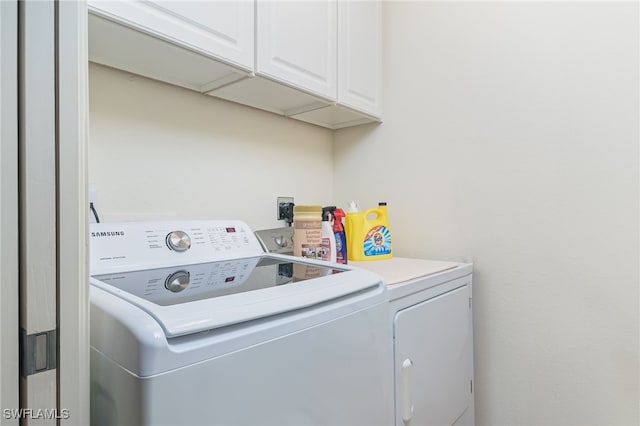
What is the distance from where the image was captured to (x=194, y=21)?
3.88 ft

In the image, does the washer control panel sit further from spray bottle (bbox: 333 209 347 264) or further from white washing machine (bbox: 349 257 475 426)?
white washing machine (bbox: 349 257 475 426)

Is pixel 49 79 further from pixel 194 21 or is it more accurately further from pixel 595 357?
pixel 595 357

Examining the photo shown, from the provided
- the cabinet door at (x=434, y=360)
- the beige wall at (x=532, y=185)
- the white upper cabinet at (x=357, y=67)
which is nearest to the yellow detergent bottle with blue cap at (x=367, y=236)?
the beige wall at (x=532, y=185)

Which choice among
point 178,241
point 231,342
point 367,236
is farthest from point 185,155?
point 231,342

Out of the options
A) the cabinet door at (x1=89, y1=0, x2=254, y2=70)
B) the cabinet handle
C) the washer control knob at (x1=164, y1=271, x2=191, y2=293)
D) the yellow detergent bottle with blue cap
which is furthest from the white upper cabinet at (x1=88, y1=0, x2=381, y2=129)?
the cabinet handle

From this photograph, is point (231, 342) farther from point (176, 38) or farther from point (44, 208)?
point (176, 38)

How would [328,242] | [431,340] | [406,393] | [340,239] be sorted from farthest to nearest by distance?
[340,239]
[328,242]
[431,340]
[406,393]

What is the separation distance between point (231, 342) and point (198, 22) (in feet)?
3.52

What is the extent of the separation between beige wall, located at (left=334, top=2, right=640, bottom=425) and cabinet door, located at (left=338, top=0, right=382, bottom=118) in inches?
4.0

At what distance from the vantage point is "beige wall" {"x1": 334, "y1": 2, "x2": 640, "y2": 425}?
1319 millimetres

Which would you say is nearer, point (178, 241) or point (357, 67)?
point (178, 241)

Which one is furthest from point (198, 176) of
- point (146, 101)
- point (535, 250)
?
point (535, 250)

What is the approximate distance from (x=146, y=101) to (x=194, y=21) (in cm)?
42

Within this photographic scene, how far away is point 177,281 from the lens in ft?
3.05
